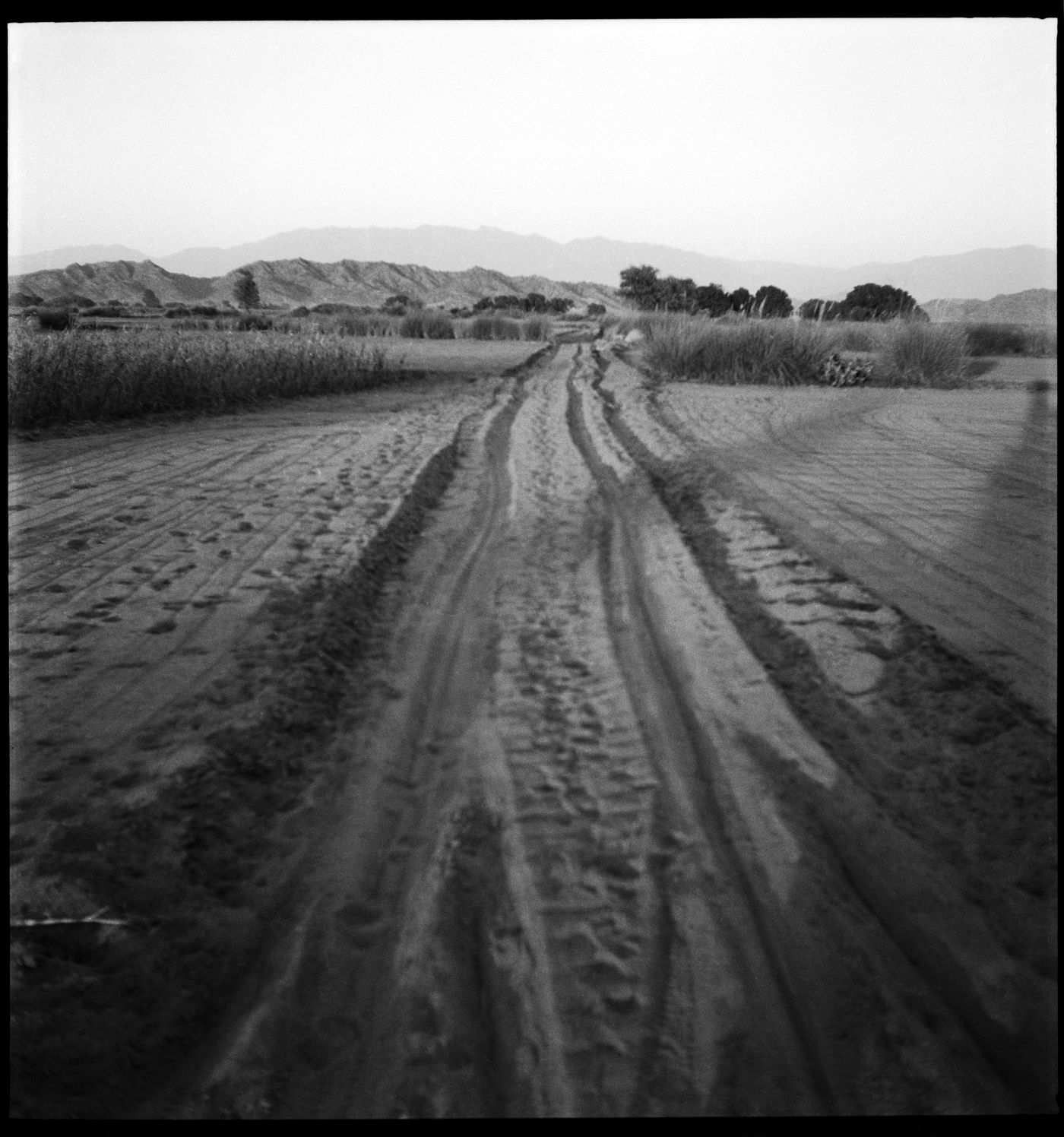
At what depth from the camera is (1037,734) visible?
301cm

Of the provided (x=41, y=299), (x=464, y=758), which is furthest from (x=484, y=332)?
(x=464, y=758)

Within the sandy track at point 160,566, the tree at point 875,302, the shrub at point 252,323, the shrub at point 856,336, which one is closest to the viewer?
the sandy track at point 160,566

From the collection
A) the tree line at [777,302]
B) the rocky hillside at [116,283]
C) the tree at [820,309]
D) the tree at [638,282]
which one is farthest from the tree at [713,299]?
the rocky hillside at [116,283]

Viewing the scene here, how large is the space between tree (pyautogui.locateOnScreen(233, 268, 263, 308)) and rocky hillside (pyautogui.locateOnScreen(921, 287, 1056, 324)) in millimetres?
22567

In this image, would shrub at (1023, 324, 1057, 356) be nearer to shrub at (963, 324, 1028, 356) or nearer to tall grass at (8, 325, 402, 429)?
shrub at (963, 324, 1028, 356)

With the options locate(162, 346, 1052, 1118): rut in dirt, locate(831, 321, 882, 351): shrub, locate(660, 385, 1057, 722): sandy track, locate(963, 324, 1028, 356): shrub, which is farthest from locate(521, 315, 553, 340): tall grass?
locate(162, 346, 1052, 1118): rut in dirt

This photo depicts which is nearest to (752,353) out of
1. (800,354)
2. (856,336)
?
(800,354)

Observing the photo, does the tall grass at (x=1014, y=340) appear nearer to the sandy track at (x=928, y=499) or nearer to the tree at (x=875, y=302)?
the tree at (x=875, y=302)

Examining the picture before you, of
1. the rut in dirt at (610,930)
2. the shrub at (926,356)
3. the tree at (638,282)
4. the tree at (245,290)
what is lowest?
the rut in dirt at (610,930)

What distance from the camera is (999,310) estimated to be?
1877 cm

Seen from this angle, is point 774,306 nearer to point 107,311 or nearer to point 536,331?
point 536,331

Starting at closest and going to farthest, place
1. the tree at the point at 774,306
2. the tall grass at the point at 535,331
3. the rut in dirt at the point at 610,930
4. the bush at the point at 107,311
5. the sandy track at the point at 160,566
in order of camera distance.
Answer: the rut in dirt at the point at 610,930
the sandy track at the point at 160,566
the tree at the point at 774,306
the bush at the point at 107,311
the tall grass at the point at 535,331

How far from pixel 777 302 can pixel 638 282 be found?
2349 cm

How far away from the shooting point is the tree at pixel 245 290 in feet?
94.4
